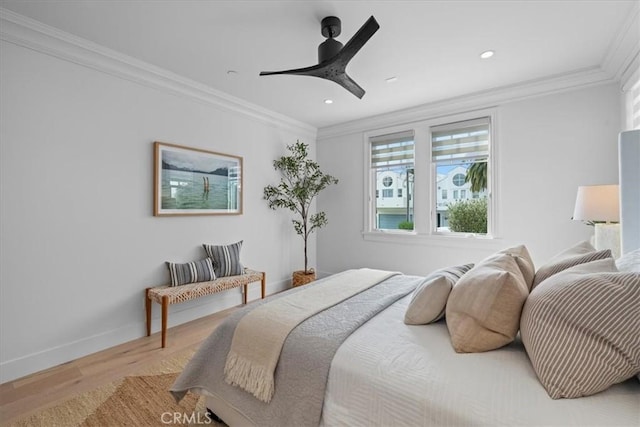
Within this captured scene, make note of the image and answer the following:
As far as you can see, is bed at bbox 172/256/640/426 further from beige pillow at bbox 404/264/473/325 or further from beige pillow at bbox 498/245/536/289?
beige pillow at bbox 498/245/536/289

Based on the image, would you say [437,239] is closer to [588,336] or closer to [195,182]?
[588,336]

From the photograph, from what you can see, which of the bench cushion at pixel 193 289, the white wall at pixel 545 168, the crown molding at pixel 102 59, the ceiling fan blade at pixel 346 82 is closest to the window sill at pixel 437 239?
the white wall at pixel 545 168

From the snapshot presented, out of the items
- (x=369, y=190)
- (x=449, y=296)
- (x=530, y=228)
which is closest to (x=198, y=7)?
(x=449, y=296)

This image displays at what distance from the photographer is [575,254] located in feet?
4.95

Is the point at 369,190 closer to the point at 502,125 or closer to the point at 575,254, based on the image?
the point at 502,125

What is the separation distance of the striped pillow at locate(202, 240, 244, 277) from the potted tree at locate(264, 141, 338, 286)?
3.34 feet

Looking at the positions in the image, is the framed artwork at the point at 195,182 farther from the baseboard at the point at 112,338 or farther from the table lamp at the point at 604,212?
the table lamp at the point at 604,212

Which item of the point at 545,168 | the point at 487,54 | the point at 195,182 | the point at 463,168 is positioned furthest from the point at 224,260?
the point at 545,168

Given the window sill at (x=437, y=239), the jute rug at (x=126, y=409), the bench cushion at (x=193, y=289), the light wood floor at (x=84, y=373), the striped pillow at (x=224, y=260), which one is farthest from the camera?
the window sill at (x=437, y=239)

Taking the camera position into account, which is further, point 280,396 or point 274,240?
point 274,240

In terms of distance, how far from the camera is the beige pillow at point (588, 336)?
911 mm

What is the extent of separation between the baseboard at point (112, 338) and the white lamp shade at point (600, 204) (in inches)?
144

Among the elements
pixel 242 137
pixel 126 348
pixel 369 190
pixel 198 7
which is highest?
pixel 198 7

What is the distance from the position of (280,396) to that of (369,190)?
3542 millimetres
